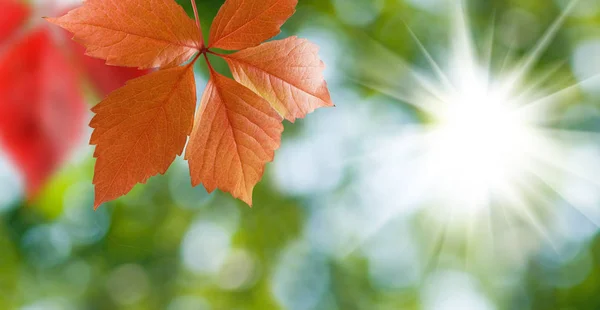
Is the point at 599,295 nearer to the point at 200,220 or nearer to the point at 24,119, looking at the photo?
the point at 200,220

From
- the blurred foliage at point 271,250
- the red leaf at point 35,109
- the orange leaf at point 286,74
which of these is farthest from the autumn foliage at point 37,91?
the blurred foliage at point 271,250

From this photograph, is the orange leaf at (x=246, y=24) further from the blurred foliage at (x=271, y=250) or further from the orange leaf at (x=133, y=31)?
the blurred foliage at (x=271, y=250)

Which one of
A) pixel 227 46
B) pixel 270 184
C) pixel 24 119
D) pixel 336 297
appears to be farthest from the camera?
pixel 336 297

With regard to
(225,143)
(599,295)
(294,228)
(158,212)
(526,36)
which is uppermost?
(526,36)

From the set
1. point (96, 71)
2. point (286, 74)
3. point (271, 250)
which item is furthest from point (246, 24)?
point (271, 250)

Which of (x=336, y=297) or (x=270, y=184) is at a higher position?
(x=270, y=184)

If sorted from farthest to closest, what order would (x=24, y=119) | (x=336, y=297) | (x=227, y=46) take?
(x=336, y=297)
(x=24, y=119)
(x=227, y=46)

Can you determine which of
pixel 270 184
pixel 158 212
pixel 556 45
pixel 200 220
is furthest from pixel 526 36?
pixel 158 212
